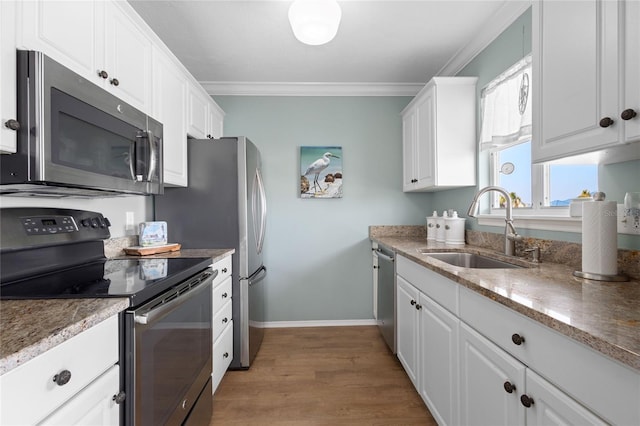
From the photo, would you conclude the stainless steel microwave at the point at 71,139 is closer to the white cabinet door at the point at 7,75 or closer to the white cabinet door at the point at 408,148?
the white cabinet door at the point at 7,75

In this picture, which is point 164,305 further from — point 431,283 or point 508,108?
point 508,108

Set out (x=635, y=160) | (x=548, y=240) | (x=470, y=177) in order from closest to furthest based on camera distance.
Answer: (x=635, y=160), (x=548, y=240), (x=470, y=177)

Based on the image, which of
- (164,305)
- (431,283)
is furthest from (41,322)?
(431,283)

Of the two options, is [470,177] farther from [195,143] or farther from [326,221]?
[195,143]

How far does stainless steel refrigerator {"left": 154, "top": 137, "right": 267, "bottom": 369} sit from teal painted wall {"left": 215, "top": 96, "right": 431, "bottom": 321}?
2.78 ft

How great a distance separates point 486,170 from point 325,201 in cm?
152

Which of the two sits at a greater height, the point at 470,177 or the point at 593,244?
the point at 470,177

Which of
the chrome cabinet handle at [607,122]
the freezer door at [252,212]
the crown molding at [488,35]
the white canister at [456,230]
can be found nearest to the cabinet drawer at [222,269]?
the freezer door at [252,212]

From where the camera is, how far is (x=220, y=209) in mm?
2193

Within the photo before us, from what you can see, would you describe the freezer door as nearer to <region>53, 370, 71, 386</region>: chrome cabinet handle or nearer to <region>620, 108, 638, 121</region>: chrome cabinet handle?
<region>53, 370, 71, 386</region>: chrome cabinet handle

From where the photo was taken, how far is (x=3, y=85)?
896 millimetres

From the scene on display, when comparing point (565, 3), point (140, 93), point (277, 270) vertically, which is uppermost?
point (565, 3)

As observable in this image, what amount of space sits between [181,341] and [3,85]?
3.60ft

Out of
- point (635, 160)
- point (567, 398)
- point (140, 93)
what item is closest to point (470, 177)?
point (635, 160)
